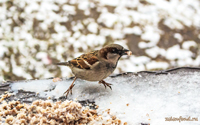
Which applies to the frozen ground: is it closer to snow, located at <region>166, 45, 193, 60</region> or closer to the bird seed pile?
the bird seed pile

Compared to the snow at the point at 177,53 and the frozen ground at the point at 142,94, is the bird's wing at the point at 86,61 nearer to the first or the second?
the frozen ground at the point at 142,94

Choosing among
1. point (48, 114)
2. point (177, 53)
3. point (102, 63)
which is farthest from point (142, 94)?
point (177, 53)

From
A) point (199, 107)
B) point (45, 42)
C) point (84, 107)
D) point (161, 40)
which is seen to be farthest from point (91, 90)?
point (161, 40)

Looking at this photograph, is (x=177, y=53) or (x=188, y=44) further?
(x=188, y=44)

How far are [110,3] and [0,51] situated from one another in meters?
2.50

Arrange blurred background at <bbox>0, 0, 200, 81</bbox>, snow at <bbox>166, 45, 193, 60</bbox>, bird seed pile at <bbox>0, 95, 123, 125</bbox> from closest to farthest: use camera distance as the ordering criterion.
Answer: bird seed pile at <bbox>0, 95, 123, 125</bbox>
blurred background at <bbox>0, 0, 200, 81</bbox>
snow at <bbox>166, 45, 193, 60</bbox>

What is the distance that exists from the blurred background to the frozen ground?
1.44 meters

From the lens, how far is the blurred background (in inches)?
158

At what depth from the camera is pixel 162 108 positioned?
201 centimetres

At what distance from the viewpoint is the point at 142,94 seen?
223cm

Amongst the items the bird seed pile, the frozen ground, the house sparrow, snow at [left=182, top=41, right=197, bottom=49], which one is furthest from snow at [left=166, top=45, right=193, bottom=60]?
the bird seed pile

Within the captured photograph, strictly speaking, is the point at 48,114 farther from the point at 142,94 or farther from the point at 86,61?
the point at 142,94

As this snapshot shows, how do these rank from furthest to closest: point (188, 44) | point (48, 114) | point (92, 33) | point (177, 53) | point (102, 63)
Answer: point (92, 33), point (188, 44), point (177, 53), point (102, 63), point (48, 114)

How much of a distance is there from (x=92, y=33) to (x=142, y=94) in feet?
8.15
